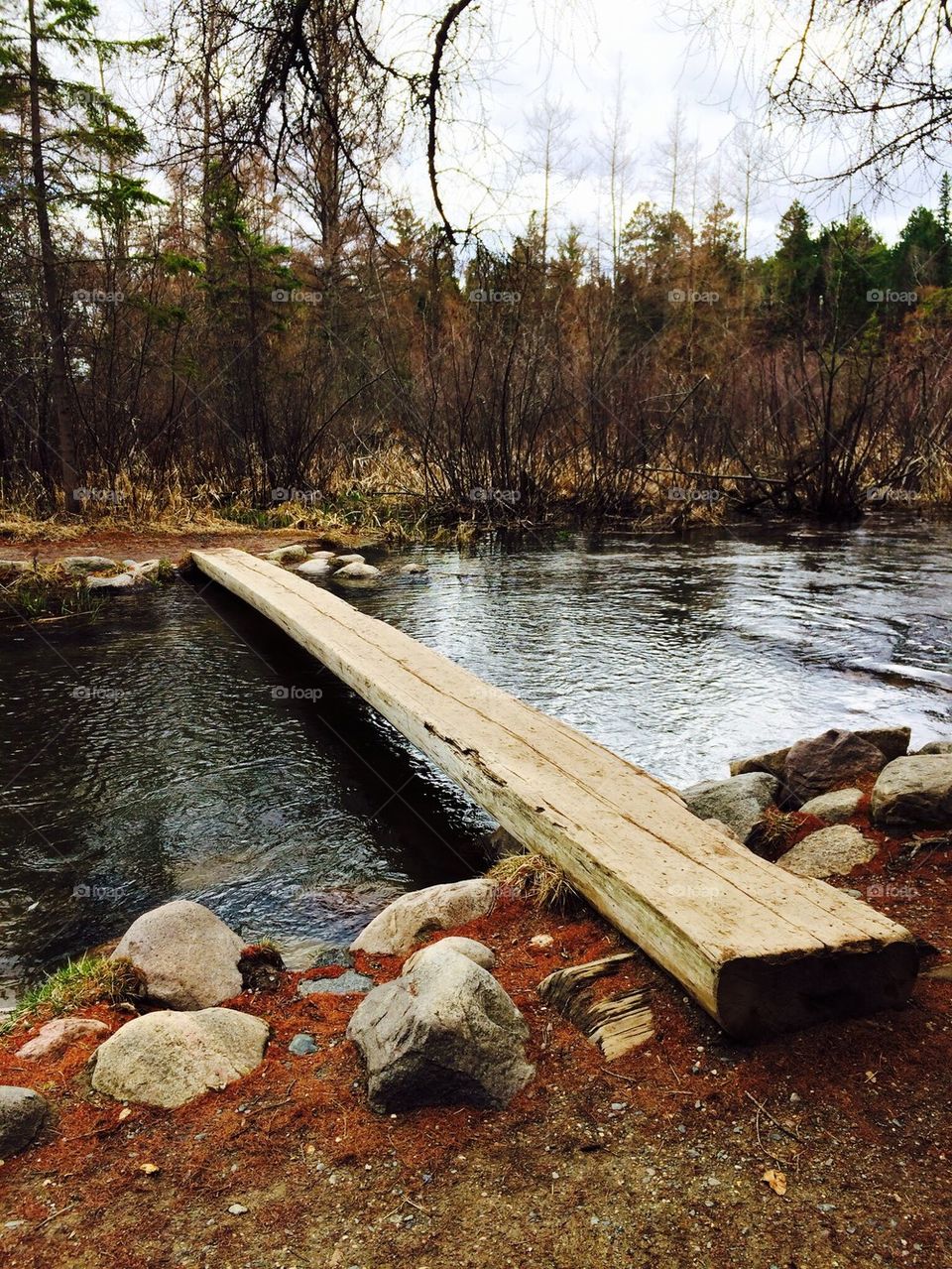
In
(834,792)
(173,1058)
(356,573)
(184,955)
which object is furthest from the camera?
(356,573)

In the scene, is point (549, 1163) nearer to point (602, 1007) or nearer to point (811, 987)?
point (602, 1007)

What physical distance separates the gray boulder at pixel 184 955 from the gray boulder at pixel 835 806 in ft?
6.99

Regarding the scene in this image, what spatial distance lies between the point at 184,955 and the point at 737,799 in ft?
7.02

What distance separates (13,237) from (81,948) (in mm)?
9730

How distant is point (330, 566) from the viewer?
9.69 m

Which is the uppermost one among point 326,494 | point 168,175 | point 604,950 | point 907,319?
point 907,319

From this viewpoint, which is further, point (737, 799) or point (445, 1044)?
point (737, 799)

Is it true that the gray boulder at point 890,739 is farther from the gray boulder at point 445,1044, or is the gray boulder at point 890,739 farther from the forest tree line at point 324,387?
the forest tree line at point 324,387

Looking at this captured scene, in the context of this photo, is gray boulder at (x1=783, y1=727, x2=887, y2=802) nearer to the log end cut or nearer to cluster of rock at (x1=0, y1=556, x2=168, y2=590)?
the log end cut

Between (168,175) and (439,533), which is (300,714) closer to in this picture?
(168,175)

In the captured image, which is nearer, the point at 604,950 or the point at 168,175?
the point at 604,950

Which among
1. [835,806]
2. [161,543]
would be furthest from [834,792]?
[161,543]

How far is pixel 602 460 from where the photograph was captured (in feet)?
38.8

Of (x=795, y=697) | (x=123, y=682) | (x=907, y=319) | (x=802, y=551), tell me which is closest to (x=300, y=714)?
(x=123, y=682)
